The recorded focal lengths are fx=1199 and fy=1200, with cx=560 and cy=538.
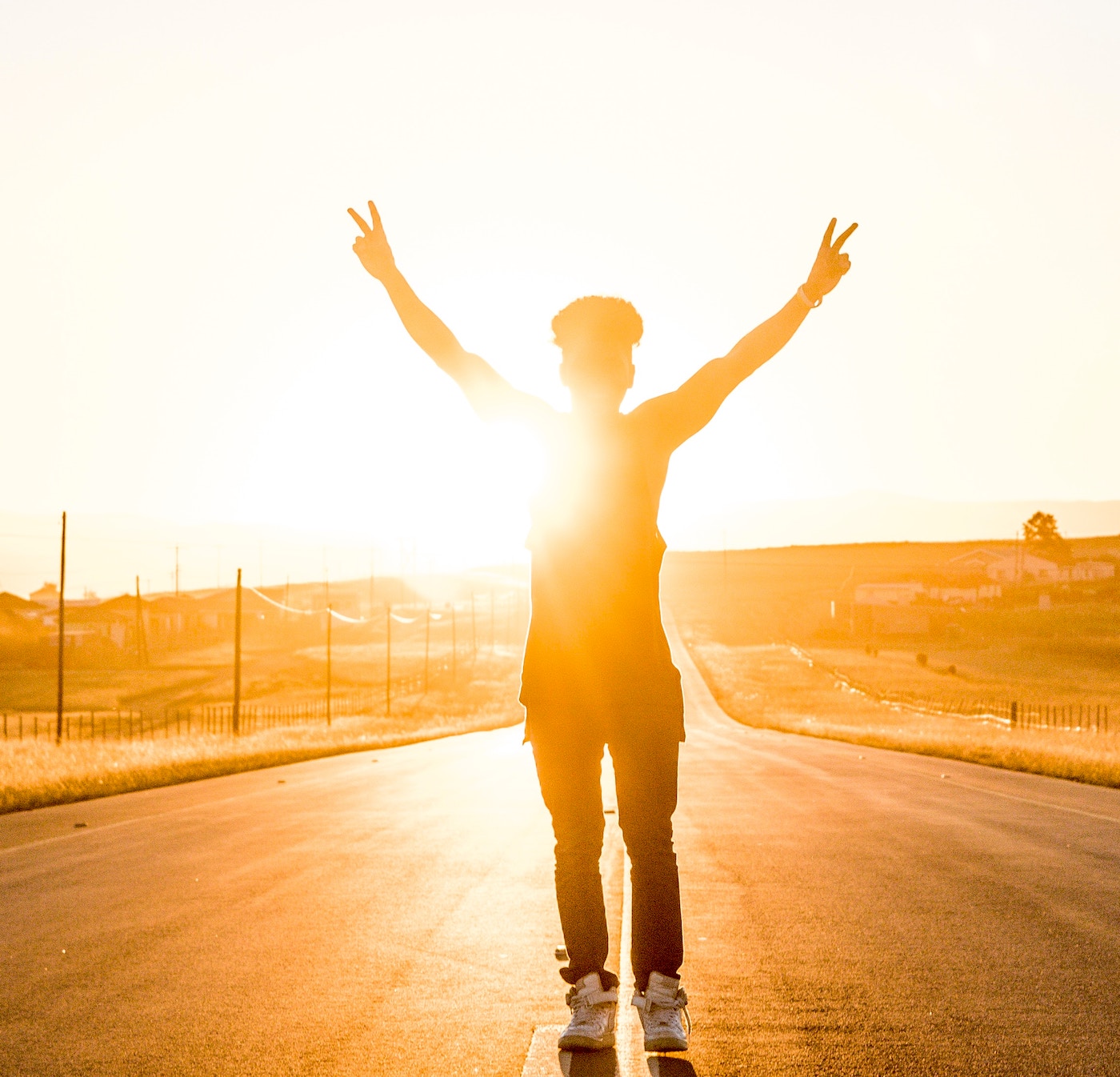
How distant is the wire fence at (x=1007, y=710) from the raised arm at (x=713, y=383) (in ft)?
129

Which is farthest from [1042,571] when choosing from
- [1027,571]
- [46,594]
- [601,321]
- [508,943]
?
[601,321]

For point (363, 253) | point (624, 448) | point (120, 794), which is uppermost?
point (363, 253)

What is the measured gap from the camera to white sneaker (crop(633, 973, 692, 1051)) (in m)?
3.71

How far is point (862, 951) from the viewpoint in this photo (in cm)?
535

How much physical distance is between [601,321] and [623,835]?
5.55 feet

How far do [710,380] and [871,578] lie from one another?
14400 centimetres

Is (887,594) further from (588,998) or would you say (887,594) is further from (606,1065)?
(606,1065)

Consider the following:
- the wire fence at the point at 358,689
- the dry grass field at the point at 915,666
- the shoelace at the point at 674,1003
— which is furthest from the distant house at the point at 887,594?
the shoelace at the point at 674,1003

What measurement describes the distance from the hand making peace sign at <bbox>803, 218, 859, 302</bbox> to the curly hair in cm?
61

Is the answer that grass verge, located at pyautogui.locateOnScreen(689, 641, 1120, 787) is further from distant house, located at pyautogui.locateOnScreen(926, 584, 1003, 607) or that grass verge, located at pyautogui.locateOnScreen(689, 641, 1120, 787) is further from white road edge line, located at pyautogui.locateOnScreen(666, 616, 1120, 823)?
distant house, located at pyautogui.locateOnScreen(926, 584, 1003, 607)

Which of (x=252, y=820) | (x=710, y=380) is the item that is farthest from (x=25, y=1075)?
(x=252, y=820)

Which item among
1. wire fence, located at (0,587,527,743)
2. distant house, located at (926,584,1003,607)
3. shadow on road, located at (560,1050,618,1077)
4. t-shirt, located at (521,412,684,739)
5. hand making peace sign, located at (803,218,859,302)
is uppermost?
distant house, located at (926,584,1003,607)

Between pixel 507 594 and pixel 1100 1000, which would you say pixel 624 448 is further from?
pixel 507 594

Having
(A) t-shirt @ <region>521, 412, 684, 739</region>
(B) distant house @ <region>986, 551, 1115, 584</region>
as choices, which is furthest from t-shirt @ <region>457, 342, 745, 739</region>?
(B) distant house @ <region>986, 551, 1115, 584</region>
